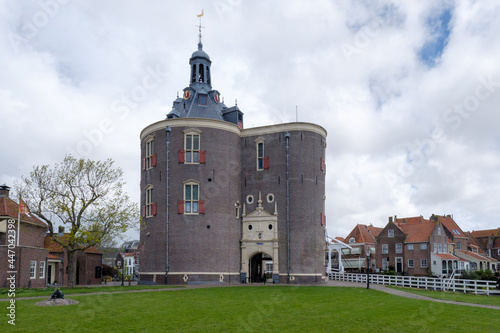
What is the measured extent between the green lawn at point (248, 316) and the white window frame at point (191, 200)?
17.5 meters

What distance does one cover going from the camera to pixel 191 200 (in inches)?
1639

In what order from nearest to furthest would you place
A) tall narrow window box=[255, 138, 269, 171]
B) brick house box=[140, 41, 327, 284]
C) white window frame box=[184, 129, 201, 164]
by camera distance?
1. brick house box=[140, 41, 327, 284]
2. white window frame box=[184, 129, 201, 164]
3. tall narrow window box=[255, 138, 269, 171]

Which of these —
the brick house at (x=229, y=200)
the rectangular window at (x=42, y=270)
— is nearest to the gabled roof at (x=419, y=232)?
the brick house at (x=229, y=200)

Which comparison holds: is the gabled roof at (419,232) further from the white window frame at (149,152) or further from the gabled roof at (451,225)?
the white window frame at (149,152)

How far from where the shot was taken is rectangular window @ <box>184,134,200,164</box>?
42.2 m

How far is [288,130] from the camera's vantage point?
43.7 meters

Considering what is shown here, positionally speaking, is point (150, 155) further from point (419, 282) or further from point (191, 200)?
point (419, 282)

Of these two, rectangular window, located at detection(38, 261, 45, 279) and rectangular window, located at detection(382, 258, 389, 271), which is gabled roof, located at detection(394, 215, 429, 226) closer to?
rectangular window, located at detection(382, 258, 389, 271)

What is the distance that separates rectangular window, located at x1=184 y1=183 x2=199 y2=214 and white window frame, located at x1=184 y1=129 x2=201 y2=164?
2.15 meters

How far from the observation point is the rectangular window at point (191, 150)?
139 feet

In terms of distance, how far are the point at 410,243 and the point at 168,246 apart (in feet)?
141

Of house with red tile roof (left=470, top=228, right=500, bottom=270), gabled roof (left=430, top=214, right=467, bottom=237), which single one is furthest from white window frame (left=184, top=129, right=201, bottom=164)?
house with red tile roof (left=470, top=228, right=500, bottom=270)

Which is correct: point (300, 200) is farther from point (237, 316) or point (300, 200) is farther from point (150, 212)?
point (237, 316)

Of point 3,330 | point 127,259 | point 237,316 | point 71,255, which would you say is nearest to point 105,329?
point 3,330
